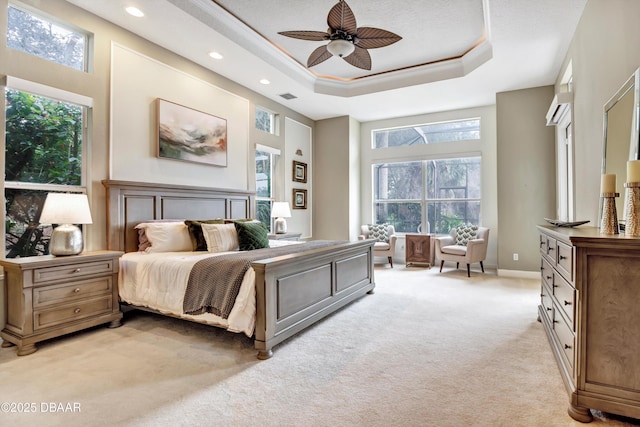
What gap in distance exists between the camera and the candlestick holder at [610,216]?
6.23 feet

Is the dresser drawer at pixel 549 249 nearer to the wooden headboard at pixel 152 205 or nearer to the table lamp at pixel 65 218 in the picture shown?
the table lamp at pixel 65 218

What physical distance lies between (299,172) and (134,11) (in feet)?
12.5

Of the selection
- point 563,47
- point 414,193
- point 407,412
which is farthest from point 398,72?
point 407,412

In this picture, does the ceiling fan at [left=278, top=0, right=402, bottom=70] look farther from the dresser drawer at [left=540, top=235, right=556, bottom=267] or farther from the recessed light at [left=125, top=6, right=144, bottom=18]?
the dresser drawer at [left=540, top=235, right=556, bottom=267]

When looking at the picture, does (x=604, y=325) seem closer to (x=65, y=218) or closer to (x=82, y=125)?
(x=65, y=218)

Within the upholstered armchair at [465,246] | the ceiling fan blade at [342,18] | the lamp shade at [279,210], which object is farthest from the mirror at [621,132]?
the lamp shade at [279,210]

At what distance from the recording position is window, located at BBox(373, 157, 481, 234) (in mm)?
6488

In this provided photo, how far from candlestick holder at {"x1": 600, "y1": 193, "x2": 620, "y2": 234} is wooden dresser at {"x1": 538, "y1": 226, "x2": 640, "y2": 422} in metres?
0.19

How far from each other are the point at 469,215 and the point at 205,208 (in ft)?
15.8

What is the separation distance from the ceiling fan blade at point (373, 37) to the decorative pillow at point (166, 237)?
274 centimetres

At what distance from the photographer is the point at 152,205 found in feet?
12.9

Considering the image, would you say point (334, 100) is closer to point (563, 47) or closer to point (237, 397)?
point (563, 47)

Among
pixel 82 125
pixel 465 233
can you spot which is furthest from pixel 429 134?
pixel 82 125

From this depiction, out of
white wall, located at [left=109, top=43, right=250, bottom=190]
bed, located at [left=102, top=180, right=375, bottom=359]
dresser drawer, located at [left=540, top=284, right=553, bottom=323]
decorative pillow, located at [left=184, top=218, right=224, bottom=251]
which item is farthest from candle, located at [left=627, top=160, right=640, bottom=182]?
white wall, located at [left=109, top=43, right=250, bottom=190]
